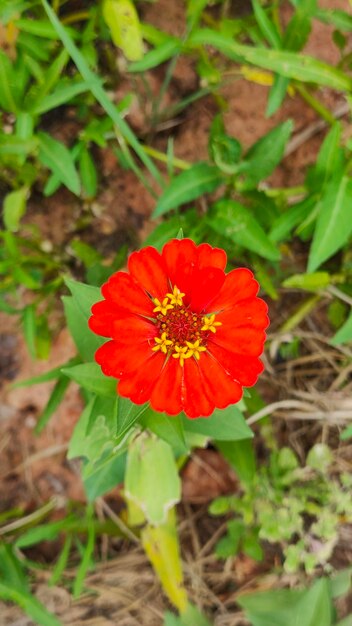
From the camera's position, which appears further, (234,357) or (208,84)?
(208,84)

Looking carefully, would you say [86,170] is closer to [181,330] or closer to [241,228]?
[241,228]

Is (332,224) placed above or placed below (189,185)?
below

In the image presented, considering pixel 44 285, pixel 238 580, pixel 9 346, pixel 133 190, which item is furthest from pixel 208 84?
pixel 238 580

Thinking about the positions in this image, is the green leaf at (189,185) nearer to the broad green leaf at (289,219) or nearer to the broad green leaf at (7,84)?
the broad green leaf at (289,219)

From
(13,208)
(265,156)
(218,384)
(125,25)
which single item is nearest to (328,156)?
(265,156)

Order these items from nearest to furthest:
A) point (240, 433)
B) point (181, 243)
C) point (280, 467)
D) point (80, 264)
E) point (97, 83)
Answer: point (181, 243), point (240, 433), point (97, 83), point (280, 467), point (80, 264)

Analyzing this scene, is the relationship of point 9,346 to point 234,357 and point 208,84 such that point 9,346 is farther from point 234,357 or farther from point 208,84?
point 234,357
